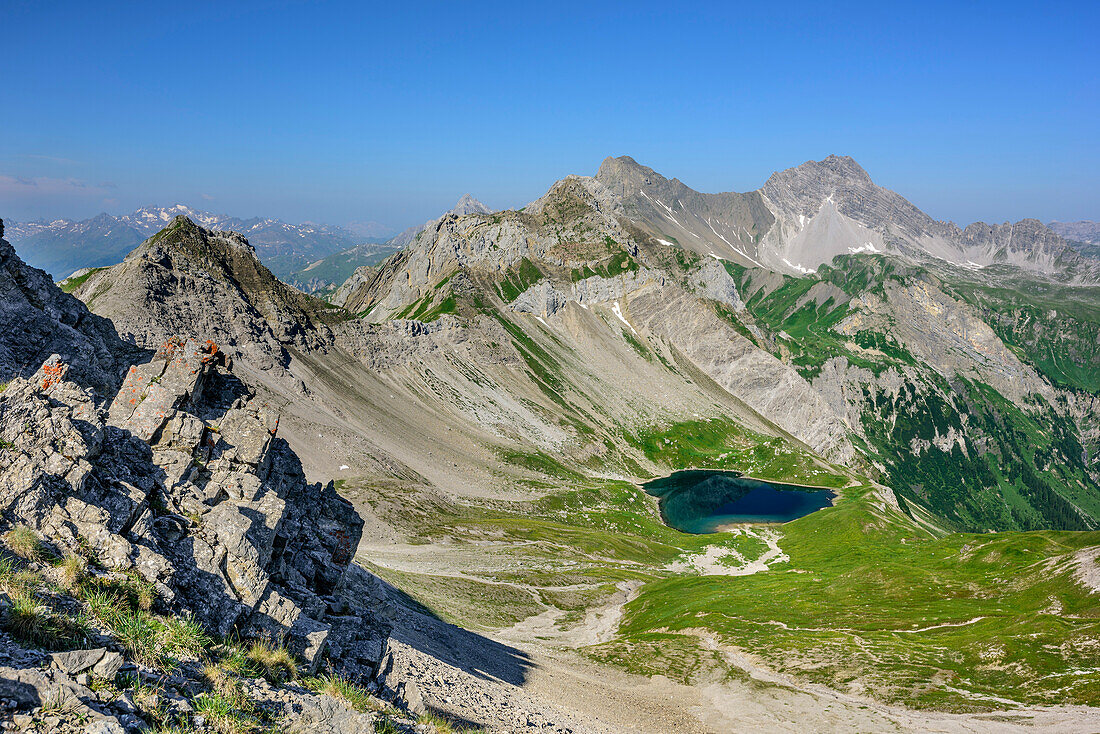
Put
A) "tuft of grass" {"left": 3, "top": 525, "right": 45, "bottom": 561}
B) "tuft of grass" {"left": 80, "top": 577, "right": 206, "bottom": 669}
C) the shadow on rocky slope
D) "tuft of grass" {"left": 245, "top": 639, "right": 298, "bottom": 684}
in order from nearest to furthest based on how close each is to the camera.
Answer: "tuft of grass" {"left": 80, "top": 577, "right": 206, "bottom": 669} → "tuft of grass" {"left": 3, "top": 525, "right": 45, "bottom": 561} → "tuft of grass" {"left": 245, "top": 639, "right": 298, "bottom": 684} → the shadow on rocky slope

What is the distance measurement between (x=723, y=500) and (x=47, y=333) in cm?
16877

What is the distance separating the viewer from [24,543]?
14961mm

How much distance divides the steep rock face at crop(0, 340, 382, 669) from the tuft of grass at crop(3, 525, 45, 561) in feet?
2.25

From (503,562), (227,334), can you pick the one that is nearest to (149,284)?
(227,334)

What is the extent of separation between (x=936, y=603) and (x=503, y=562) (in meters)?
58.0

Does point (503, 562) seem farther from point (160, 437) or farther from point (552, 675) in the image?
point (160, 437)

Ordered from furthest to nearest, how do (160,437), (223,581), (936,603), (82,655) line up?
(936,603), (160,437), (223,581), (82,655)

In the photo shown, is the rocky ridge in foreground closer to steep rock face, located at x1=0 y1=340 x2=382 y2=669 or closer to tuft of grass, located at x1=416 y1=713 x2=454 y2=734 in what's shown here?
steep rock face, located at x1=0 y1=340 x2=382 y2=669

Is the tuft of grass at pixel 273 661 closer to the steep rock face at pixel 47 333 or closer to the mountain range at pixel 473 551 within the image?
the mountain range at pixel 473 551

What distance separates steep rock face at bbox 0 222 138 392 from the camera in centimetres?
4350

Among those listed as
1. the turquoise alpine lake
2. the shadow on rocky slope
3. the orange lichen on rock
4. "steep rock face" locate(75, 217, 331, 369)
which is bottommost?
the turquoise alpine lake

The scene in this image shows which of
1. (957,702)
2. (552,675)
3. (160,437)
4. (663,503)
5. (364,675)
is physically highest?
(160,437)

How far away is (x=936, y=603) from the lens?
75750mm

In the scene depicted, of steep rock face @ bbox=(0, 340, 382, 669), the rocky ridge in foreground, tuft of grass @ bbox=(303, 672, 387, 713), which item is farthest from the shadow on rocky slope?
tuft of grass @ bbox=(303, 672, 387, 713)
